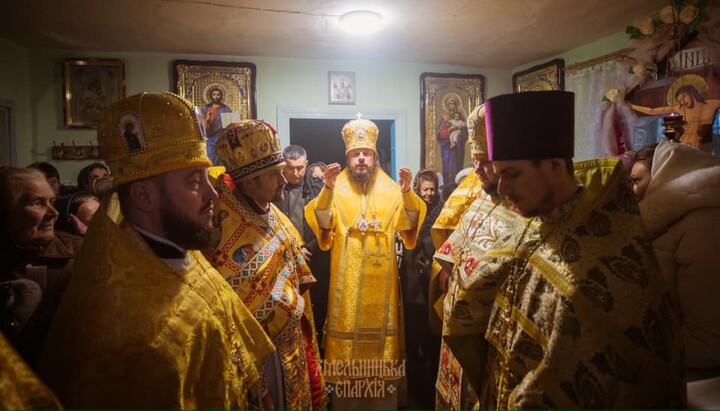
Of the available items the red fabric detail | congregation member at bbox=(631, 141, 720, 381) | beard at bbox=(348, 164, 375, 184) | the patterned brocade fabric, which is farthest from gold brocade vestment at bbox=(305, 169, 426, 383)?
the patterned brocade fabric

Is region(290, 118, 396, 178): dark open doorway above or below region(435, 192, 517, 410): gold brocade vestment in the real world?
above

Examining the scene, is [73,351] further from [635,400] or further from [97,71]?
[97,71]

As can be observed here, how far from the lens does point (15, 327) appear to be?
55.2 inches

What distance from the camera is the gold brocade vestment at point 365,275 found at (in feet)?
11.7

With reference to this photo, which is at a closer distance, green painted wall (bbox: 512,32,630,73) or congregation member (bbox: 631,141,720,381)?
congregation member (bbox: 631,141,720,381)

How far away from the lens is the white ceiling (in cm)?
368

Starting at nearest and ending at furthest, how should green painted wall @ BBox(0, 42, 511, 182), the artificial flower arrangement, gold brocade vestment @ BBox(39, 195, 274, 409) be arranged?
gold brocade vestment @ BBox(39, 195, 274, 409), the artificial flower arrangement, green painted wall @ BBox(0, 42, 511, 182)

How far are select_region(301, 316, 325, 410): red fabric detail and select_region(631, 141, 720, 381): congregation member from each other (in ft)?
6.63

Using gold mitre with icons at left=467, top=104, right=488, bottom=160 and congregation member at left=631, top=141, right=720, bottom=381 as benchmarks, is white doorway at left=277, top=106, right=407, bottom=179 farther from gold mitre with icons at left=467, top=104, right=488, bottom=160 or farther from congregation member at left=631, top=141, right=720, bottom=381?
congregation member at left=631, top=141, right=720, bottom=381

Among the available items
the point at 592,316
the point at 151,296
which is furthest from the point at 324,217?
the point at 592,316

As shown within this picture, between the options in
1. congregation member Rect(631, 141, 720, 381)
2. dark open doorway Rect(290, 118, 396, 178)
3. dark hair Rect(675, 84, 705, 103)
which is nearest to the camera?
congregation member Rect(631, 141, 720, 381)

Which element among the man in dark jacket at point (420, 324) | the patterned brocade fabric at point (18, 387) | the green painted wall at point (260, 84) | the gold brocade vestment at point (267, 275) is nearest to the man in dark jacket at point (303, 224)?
the man in dark jacket at point (420, 324)

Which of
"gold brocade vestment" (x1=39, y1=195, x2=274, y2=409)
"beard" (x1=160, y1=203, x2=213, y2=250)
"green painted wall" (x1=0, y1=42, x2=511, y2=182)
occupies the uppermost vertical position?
"green painted wall" (x1=0, y1=42, x2=511, y2=182)

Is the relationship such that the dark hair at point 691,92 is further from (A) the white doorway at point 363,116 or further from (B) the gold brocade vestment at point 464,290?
(A) the white doorway at point 363,116
